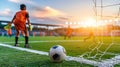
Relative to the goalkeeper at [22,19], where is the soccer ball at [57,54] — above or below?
below

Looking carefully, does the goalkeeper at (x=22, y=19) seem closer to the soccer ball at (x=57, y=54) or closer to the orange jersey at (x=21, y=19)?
the orange jersey at (x=21, y=19)

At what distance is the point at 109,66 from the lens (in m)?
5.59

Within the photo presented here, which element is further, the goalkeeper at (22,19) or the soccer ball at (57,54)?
the goalkeeper at (22,19)

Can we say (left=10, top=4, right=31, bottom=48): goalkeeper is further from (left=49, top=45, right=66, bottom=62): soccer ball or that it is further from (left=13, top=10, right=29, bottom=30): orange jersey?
(left=49, top=45, right=66, bottom=62): soccer ball

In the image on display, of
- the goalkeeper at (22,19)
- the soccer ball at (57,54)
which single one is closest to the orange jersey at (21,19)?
the goalkeeper at (22,19)

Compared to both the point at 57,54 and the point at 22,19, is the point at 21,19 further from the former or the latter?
the point at 57,54

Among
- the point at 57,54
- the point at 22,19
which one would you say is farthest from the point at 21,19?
the point at 57,54

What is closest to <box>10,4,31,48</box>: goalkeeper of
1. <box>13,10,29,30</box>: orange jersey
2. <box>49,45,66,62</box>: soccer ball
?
<box>13,10,29,30</box>: orange jersey

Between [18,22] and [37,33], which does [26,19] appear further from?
[37,33]

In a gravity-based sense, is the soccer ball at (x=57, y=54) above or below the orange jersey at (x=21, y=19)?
below

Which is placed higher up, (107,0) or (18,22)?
(107,0)

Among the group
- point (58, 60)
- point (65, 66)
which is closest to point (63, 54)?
point (58, 60)

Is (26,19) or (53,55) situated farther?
→ (26,19)

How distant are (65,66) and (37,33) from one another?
47286 mm
